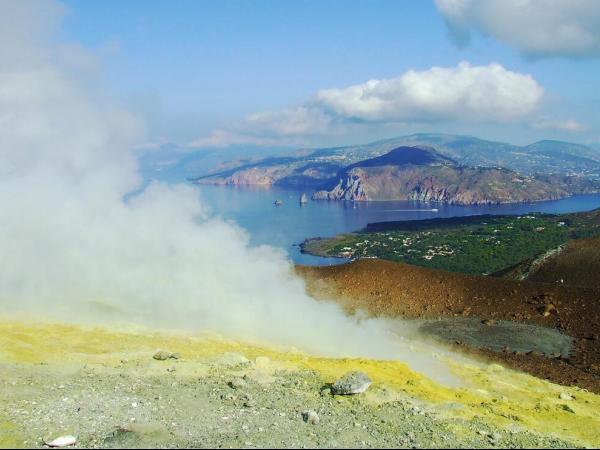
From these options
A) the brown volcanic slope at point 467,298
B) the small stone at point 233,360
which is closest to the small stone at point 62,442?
the small stone at point 233,360

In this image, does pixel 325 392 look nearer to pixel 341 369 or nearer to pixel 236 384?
pixel 236 384

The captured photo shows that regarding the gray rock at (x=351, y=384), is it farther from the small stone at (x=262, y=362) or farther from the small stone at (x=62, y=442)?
the small stone at (x=62, y=442)

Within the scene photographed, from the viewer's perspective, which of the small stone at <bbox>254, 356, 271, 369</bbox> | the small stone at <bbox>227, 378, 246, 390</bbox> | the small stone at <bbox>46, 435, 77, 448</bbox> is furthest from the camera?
the small stone at <bbox>254, 356, 271, 369</bbox>

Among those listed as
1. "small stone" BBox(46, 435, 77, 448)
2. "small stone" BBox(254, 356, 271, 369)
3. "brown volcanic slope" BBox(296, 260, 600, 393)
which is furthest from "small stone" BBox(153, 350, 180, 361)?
"brown volcanic slope" BBox(296, 260, 600, 393)

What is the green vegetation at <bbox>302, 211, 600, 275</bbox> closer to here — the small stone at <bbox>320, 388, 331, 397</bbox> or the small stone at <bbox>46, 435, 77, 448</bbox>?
the small stone at <bbox>320, 388, 331, 397</bbox>

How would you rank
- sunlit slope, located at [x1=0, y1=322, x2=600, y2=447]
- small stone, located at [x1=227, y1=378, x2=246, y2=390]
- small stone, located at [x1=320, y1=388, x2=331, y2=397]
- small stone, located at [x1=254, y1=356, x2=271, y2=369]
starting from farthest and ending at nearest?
small stone, located at [x1=254, y1=356, x2=271, y2=369]
small stone, located at [x1=227, y1=378, x2=246, y2=390]
small stone, located at [x1=320, y1=388, x2=331, y2=397]
sunlit slope, located at [x1=0, y1=322, x2=600, y2=447]

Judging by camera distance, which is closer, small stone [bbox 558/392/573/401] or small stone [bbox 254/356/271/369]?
small stone [bbox 254/356/271/369]

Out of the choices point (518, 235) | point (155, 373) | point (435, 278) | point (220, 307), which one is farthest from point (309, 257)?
point (155, 373)
